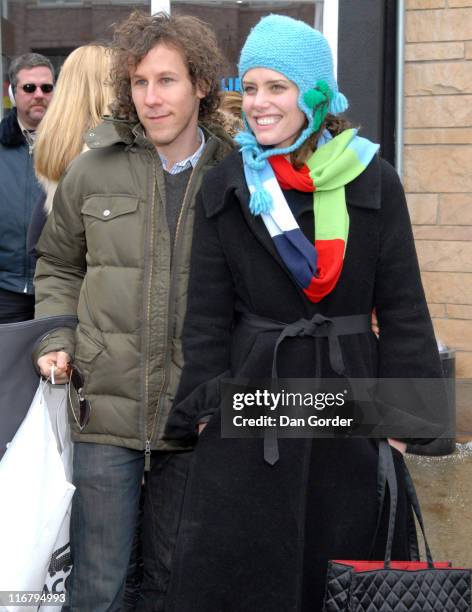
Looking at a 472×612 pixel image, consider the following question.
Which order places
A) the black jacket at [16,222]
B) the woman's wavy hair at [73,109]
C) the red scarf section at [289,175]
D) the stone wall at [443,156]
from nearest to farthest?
the red scarf section at [289,175] < the woman's wavy hair at [73,109] < the black jacket at [16,222] < the stone wall at [443,156]

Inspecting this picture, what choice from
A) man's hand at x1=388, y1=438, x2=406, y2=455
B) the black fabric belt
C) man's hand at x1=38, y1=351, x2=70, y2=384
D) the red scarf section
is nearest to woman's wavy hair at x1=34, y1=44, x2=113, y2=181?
man's hand at x1=38, y1=351, x2=70, y2=384

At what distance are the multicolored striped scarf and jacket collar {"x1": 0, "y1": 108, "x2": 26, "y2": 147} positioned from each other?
2.14m

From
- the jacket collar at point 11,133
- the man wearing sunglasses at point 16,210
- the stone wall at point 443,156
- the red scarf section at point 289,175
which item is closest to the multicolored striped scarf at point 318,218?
the red scarf section at point 289,175

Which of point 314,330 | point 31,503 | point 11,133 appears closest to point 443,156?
point 11,133

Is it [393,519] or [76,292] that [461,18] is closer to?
[76,292]

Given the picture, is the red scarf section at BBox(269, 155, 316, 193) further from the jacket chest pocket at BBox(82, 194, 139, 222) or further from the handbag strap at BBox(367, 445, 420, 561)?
the handbag strap at BBox(367, 445, 420, 561)

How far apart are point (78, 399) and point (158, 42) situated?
1.13 metres

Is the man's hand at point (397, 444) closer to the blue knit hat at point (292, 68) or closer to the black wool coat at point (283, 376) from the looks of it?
the black wool coat at point (283, 376)

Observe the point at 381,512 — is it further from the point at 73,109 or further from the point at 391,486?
the point at 73,109

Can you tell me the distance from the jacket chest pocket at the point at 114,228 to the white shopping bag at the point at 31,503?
1.76 feet

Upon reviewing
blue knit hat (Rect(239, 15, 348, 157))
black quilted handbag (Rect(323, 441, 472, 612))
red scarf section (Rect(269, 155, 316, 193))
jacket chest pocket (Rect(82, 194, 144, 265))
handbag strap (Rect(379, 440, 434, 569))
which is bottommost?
black quilted handbag (Rect(323, 441, 472, 612))

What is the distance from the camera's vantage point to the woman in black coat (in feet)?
8.46

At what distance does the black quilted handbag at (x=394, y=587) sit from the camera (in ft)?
8.00

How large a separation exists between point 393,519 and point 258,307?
692 mm
